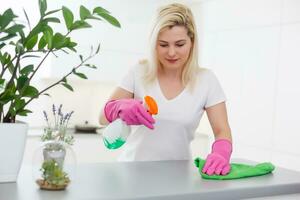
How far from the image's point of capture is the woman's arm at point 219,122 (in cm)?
179

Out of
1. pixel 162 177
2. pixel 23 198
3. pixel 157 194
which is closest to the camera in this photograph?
pixel 23 198

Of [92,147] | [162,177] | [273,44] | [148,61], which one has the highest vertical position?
[273,44]

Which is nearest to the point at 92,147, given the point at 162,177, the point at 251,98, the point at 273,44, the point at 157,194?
the point at 251,98

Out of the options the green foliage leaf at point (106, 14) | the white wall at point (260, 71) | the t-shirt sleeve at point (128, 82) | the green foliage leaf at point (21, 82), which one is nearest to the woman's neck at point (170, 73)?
the t-shirt sleeve at point (128, 82)

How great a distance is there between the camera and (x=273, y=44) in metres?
2.97

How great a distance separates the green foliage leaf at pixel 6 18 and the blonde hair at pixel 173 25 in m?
0.85

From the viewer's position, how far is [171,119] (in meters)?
1.90

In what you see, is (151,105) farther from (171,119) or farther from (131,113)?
(171,119)

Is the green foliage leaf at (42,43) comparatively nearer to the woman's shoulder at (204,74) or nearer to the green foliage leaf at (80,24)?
the green foliage leaf at (80,24)

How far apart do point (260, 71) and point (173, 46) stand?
141cm

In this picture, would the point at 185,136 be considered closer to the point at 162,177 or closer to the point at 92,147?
the point at 162,177

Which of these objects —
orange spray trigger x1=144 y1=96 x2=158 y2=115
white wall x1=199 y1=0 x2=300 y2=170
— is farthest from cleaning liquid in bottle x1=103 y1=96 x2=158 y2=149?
white wall x1=199 y1=0 x2=300 y2=170

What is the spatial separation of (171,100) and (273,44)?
135 cm

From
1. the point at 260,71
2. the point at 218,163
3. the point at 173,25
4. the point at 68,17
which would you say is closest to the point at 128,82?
the point at 173,25
